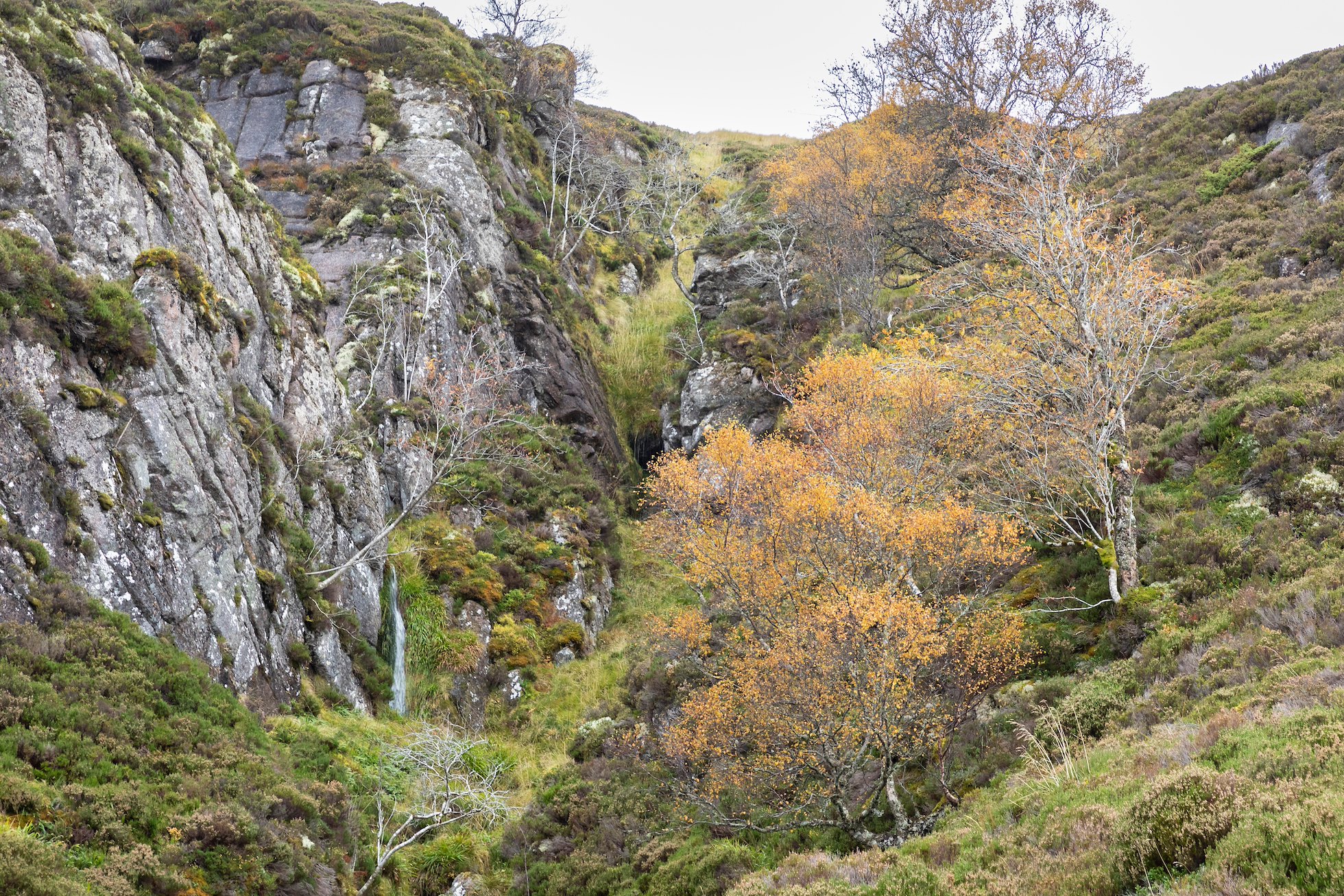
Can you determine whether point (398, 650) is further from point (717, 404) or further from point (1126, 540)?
point (717, 404)

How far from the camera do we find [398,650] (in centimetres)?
2045

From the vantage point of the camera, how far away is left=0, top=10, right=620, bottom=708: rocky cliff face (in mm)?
12359

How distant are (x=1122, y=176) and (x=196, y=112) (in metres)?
35.1

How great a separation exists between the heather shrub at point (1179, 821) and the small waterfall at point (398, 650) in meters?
16.5

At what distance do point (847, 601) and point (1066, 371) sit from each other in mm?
7327

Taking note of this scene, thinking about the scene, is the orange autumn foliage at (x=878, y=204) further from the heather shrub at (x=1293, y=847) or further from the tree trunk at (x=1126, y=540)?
the heather shrub at (x=1293, y=847)

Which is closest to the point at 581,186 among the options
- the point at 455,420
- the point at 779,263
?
the point at 779,263

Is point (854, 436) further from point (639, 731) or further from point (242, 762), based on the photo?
point (242, 762)

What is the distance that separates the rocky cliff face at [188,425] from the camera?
12359 millimetres

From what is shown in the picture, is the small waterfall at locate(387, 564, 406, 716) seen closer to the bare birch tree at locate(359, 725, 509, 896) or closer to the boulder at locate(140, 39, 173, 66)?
the bare birch tree at locate(359, 725, 509, 896)

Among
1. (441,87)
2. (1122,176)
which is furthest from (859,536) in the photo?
(441,87)

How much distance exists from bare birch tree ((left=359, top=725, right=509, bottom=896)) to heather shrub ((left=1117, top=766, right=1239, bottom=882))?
1086 cm

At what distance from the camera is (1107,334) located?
14992mm

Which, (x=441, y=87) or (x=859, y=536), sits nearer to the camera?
(x=859, y=536)
